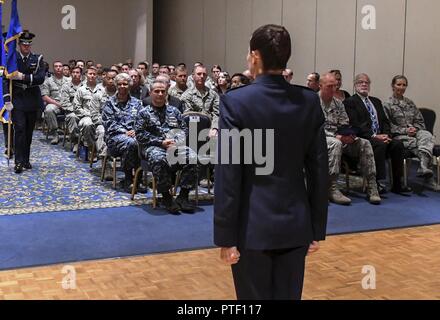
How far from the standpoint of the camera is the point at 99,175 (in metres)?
7.45

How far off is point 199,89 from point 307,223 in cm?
518

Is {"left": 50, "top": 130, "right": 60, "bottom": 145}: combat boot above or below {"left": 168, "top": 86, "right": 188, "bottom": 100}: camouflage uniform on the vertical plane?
below

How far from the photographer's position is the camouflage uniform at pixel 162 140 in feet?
19.0

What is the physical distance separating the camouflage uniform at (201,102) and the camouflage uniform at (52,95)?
3594 millimetres

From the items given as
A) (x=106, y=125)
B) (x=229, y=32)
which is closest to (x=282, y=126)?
(x=106, y=125)

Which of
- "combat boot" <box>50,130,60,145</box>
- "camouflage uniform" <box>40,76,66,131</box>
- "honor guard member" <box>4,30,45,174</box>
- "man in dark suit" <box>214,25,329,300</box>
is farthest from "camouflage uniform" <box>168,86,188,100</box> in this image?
"man in dark suit" <box>214,25,329,300</box>

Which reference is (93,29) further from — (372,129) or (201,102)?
(372,129)

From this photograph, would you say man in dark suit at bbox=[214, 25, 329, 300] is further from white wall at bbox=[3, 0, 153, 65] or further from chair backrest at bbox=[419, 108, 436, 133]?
white wall at bbox=[3, 0, 153, 65]

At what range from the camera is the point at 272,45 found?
6.82ft

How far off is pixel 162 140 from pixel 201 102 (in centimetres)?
140

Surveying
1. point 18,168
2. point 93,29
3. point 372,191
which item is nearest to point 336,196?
point 372,191

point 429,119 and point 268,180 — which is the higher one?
point 268,180

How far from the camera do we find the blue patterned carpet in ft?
19.5
